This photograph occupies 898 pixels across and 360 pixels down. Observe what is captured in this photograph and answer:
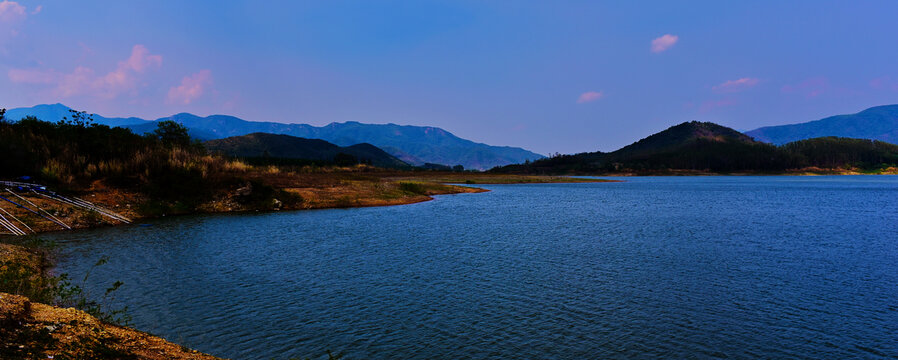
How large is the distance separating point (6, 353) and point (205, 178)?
39070 mm

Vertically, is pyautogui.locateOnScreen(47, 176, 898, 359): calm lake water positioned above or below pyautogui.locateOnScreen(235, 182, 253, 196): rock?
below

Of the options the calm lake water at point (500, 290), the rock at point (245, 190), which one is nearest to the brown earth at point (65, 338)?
the calm lake water at point (500, 290)

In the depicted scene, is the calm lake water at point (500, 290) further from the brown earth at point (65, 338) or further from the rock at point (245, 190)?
the rock at point (245, 190)

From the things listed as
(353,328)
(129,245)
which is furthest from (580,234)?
(129,245)

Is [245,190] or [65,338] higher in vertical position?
[245,190]

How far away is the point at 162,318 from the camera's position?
43.7 feet

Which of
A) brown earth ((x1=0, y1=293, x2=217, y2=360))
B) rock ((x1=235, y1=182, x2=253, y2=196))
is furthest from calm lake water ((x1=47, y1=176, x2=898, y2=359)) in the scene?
rock ((x1=235, y1=182, x2=253, y2=196))

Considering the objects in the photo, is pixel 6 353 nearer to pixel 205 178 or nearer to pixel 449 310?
pixel 449 310

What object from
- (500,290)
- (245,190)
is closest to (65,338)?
(500,290)

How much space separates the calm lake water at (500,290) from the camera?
12.0 meters

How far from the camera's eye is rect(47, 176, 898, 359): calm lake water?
39.5 ft

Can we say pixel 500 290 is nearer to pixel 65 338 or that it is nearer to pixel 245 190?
pixel 65 338

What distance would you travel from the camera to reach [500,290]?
1731 cm

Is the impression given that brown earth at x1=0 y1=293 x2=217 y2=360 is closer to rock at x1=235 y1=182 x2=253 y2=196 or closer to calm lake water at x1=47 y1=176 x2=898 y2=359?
calm lake water at x1=47 y1=176 x2=898 y2=359
